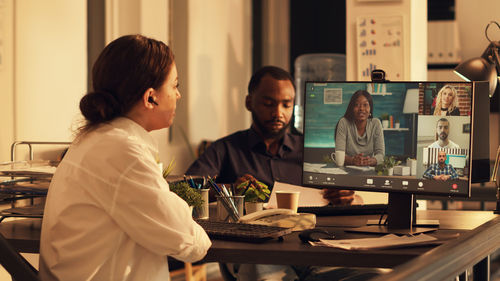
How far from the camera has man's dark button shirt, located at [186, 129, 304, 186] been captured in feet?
9.27

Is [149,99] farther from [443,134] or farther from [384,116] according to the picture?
[443,134]

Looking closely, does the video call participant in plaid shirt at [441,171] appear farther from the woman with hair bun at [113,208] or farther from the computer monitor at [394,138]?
the woman with hair bun at [113,208]

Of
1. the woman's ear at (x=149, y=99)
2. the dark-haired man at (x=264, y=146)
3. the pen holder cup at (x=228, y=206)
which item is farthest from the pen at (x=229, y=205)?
the dark-haired man at (x=264, y=146)

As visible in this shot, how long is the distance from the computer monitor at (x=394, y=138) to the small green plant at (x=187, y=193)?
313 millimetres

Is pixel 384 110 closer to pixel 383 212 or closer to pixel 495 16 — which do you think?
pixel 383 212

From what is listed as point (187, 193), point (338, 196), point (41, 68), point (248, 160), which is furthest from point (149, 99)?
point (41, 68)

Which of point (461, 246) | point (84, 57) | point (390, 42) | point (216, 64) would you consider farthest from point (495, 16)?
Answer: point (461, 246)

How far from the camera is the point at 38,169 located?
1868 mm

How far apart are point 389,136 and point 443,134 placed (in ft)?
0.45

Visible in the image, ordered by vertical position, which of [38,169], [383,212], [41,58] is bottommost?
[383,212]

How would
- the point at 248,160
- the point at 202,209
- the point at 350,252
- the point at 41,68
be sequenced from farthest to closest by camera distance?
1. the point at 41,68
2. the point at 248,160
3. the point at 202,209
4. the point at 350,252

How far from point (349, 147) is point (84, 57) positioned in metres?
1.93

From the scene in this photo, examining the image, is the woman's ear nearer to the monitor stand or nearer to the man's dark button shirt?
the monitor stand

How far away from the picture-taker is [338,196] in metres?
2.22
